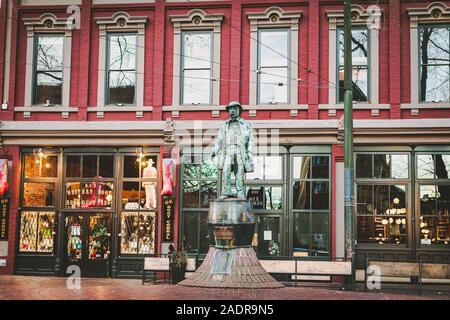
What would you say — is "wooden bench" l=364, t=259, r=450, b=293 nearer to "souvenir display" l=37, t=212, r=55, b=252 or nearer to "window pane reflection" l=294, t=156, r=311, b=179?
"window pane reflection" l=294, t=156, r=311, b=179

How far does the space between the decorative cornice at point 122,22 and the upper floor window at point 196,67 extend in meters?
1.46

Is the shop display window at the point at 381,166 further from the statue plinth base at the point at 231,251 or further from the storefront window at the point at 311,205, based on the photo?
the statue plinth base at the point at 231,251

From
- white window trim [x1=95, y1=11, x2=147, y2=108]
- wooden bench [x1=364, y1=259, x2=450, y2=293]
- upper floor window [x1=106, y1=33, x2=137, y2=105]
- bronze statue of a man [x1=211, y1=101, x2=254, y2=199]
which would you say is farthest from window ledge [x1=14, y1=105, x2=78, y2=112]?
wooden bench [x1=364, y1=259, x2=450, y2=293]

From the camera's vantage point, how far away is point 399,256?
21.5m

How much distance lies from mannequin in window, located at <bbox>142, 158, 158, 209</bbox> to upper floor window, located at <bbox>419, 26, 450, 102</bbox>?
28.7 ft

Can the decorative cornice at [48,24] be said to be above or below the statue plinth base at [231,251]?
above

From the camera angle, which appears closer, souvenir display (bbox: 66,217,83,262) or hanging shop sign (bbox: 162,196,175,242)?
hanging shop sign (bbox: 162,196,175,242)

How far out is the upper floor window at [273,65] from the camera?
896 inches

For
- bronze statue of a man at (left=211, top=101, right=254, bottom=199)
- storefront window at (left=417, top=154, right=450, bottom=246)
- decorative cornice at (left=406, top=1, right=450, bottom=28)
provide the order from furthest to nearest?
decorative cornice at (left=406, top=1, right=450, bottom=28) → storefront window at (left=417, top=154, right=450, bottom=246) → bronze statue of a man at (left=211, top=101, right=254, bottom=199)

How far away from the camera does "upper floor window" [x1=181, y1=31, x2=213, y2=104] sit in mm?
23109

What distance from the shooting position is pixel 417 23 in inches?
874

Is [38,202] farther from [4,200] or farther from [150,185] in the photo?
[150,185]

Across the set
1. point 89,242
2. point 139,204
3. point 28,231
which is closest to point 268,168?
point 139,204

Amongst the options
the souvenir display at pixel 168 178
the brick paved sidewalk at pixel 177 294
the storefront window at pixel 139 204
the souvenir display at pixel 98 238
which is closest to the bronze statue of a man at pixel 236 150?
the brick paved sidewalk at pixel 177 294
